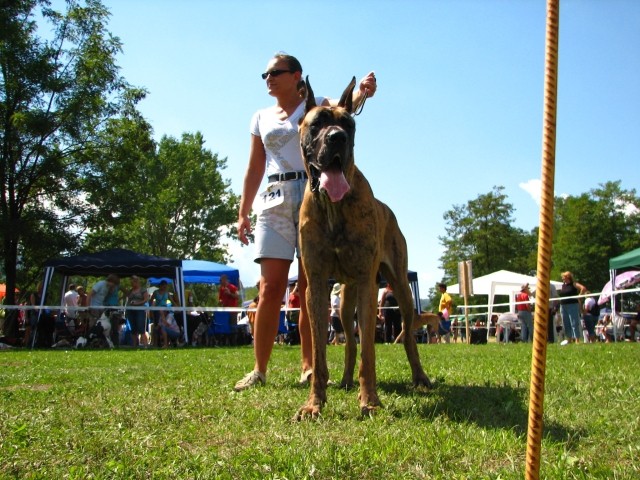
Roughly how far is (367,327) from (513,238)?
50.2 metres

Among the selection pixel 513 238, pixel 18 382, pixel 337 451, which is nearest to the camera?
pixel 337 451

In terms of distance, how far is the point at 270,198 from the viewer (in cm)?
462

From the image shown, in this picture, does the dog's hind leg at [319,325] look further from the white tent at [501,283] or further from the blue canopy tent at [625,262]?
the white tent at [501,283]

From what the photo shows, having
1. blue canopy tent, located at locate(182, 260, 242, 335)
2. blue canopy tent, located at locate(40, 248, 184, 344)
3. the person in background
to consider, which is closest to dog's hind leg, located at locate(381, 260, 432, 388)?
the person in background

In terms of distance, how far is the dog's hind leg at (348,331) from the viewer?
424 centimetres

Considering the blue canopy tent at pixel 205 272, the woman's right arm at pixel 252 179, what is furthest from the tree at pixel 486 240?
the woman's right arm at pixel 252 179

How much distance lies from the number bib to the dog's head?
3.31 ft

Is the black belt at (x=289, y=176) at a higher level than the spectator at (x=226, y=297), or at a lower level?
higher

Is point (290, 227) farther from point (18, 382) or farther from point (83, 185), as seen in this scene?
point (83, 185)

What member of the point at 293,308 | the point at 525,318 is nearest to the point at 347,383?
the point at 293,308

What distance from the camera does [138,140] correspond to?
2430cm

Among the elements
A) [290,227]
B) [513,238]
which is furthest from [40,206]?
[513,238]

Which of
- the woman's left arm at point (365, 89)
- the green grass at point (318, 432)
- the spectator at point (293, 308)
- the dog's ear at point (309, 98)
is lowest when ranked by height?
the green grass at point (318, 432)

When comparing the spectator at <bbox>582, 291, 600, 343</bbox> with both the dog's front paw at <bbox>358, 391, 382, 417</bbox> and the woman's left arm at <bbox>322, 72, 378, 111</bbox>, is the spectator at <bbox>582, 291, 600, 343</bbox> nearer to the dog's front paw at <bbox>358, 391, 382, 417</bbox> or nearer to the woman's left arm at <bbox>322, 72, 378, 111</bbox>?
the woman's left arm at <bbox>322, 72, 378, 111</bbox>
